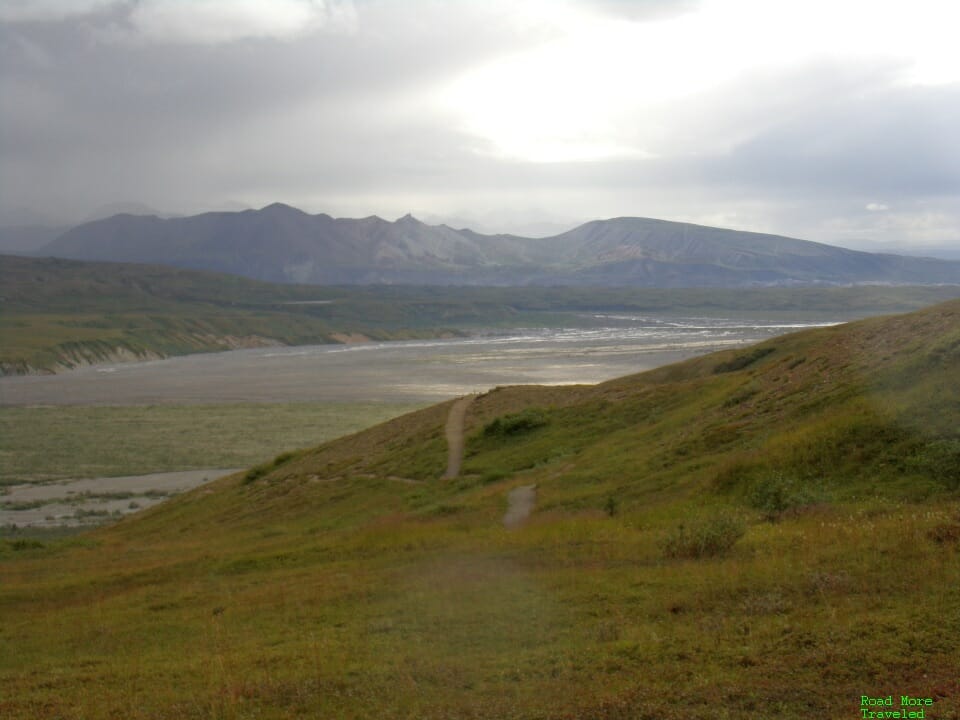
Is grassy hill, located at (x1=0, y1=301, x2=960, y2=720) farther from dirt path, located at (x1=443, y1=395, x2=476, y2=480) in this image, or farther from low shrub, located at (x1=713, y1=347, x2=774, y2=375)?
low shrub, located at (x1=713, y1=347, x2=774, y2=375)

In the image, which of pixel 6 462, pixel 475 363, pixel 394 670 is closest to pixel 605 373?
pixel 475 363

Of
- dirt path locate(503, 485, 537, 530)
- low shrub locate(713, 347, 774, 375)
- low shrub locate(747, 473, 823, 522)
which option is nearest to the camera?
low shrub locate(747, 473, 823, 522)

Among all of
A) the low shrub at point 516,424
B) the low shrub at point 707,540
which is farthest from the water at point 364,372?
the low shrub at point 707,540

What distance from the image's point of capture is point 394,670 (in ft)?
34.5

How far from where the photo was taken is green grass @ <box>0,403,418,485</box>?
58.7 metres

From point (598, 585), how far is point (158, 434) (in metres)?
64.9

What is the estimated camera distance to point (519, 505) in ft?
75.6

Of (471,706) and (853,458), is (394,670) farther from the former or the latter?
(853,458)

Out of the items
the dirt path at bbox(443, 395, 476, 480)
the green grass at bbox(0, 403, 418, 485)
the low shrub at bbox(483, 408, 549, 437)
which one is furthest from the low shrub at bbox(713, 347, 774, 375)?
the green grass at bbox(0, 403, 418, 485)

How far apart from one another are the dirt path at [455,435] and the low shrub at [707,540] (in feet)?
52.3

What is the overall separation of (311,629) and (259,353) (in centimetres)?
16824

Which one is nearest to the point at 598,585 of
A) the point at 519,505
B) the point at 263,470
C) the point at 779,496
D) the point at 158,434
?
the point at 779,496

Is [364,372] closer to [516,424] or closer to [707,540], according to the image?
[516,424]

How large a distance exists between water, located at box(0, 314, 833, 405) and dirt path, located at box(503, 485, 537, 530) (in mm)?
64379
